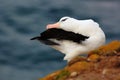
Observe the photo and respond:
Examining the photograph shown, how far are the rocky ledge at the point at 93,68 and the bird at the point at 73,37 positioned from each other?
0.32 metres

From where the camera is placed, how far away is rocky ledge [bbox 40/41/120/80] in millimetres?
16375

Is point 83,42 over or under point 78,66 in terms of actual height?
over

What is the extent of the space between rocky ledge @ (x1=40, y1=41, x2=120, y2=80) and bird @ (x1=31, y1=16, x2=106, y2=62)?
1.05 ft

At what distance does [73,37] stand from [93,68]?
1178mm

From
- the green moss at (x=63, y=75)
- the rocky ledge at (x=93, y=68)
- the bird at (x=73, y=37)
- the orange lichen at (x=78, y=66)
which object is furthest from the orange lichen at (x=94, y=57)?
Result: the green moss at (x=63, y=75)

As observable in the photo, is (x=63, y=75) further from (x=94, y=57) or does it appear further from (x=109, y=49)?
(x=109, y=49)

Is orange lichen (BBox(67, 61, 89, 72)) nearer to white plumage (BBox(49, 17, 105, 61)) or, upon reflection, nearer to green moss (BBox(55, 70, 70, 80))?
green moss (BBox(55, 70, 70, 80))

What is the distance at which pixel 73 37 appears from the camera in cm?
1753

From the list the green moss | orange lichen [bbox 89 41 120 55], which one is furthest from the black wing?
the green moss

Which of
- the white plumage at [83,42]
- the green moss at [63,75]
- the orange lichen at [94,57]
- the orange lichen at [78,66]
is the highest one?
the white plumage at [83,42]

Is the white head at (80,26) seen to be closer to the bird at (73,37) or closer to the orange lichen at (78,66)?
the bird at (73,37)

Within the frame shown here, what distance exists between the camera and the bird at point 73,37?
1747 cm

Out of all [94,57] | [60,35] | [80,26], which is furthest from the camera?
[94,57]

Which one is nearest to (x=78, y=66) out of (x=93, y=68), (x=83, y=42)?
(x=93, y=68)
